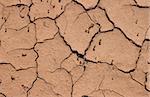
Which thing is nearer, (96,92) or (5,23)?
(96,92)

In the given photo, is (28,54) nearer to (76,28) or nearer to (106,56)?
(76,28)

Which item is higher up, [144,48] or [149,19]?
[149,19]

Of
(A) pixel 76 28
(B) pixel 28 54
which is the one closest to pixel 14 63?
(B) pixel 28 54

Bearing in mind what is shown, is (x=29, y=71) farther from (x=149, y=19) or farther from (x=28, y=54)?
(x=149, y=19)

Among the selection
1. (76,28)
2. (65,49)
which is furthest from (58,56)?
(76,28)

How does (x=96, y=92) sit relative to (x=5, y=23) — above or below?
below

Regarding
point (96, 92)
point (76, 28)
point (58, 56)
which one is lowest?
point (96, 92)
